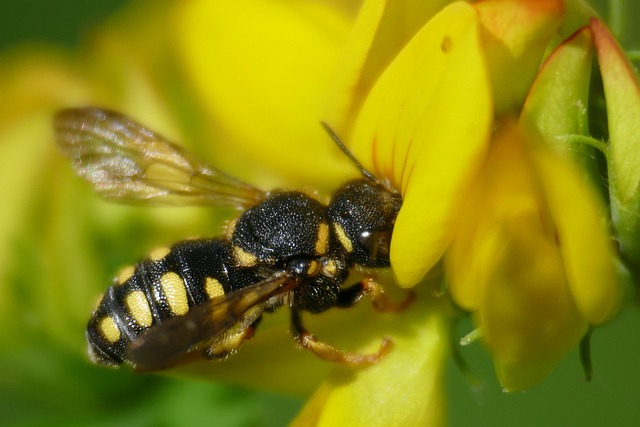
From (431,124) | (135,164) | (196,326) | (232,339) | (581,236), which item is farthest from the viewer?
(135,164)

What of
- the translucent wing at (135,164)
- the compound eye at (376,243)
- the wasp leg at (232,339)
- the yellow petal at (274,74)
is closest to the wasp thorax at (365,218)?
the compound eye at (376,243)

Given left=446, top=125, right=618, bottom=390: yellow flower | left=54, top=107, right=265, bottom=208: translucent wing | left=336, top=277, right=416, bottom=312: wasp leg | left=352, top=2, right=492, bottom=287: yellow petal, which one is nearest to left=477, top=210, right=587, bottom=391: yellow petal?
left=446, top=125, right=618, bottom=390: yellow flower

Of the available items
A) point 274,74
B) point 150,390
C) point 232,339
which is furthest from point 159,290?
point 150,390

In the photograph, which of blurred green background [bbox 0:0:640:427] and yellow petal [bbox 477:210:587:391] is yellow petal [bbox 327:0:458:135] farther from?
blurred green background [bbox 0:0:640:427]

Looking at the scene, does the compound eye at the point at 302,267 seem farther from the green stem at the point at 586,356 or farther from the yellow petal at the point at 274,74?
the green stem at the point at 586,356

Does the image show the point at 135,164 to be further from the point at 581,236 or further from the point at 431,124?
the point at 581,236

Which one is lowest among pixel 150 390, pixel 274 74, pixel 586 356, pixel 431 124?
pixel 586 356

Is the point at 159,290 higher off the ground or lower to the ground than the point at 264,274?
higher

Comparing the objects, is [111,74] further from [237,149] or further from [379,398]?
[379,398]
